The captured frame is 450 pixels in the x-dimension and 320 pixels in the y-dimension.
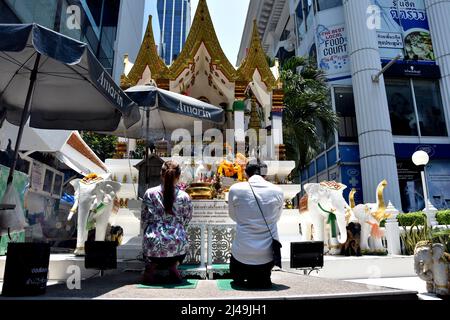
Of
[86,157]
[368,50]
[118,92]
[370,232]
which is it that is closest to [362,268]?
[370,232]

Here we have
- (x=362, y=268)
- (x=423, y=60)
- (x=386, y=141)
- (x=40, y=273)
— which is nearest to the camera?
(x=40, y=273)

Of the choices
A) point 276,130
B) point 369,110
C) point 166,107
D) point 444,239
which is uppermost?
point 369,110

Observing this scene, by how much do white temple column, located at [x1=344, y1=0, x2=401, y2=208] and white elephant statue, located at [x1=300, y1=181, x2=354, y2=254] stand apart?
40.4ft

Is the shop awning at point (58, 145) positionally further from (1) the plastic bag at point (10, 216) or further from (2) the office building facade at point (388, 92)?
(2) the office building facade at point (388, 92)

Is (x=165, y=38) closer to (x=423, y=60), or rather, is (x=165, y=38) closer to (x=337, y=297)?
(x=423, y=60)

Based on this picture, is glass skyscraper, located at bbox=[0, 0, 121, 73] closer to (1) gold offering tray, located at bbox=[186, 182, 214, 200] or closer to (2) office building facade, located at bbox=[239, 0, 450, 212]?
(1) gold offering tray, located at bbox=[186, 182, 214, 200]

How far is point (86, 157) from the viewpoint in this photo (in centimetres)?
1217

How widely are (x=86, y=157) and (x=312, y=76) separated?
1078 centimetres

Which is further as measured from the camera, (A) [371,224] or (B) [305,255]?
(A) [371,224]

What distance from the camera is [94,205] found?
16.8ft

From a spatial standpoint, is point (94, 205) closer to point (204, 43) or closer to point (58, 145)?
point (58, 145)

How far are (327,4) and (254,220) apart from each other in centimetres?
2154

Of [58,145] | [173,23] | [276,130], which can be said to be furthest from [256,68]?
[173,23]

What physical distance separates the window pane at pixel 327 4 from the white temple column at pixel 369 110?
4.53ft
